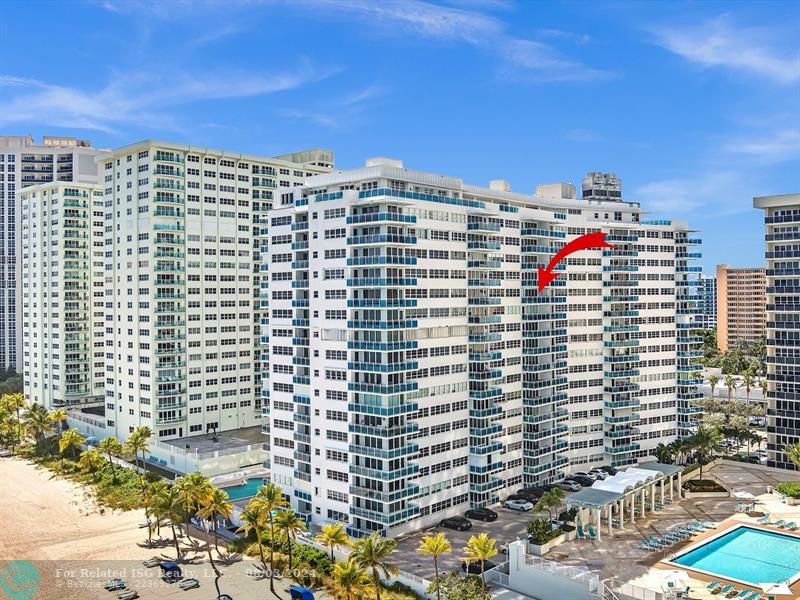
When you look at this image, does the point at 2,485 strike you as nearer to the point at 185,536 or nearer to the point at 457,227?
the point at 185,536

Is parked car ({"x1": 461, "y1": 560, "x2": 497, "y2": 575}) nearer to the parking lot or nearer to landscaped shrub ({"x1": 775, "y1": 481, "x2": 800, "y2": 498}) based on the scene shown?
the parking lot

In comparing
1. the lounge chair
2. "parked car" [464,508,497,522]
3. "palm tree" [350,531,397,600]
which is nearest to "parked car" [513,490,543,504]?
"parked car" [464,508,497,522]

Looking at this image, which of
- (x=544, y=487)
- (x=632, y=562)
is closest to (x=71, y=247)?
(x=544, y=487)

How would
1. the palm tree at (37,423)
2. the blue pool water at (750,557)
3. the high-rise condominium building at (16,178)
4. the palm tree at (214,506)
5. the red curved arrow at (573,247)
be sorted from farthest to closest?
the high-rise condominium building at (16,178) < the palm tree at (37,423) < the red curved arrow at (573,247) < the palm tree at (214,506) < the blue pool water at (750,557)

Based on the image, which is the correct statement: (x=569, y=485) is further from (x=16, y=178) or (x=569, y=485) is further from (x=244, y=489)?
(x=16, y=178)

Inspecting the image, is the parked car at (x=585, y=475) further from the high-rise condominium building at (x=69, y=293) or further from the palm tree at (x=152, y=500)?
the high-rise condominium building at (x=69, y=293)

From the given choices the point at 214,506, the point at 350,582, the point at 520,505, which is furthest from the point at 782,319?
the point at 214,506

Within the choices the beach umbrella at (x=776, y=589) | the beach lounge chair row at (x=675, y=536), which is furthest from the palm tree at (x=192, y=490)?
the beach umbrella at (x=776, y=589)
